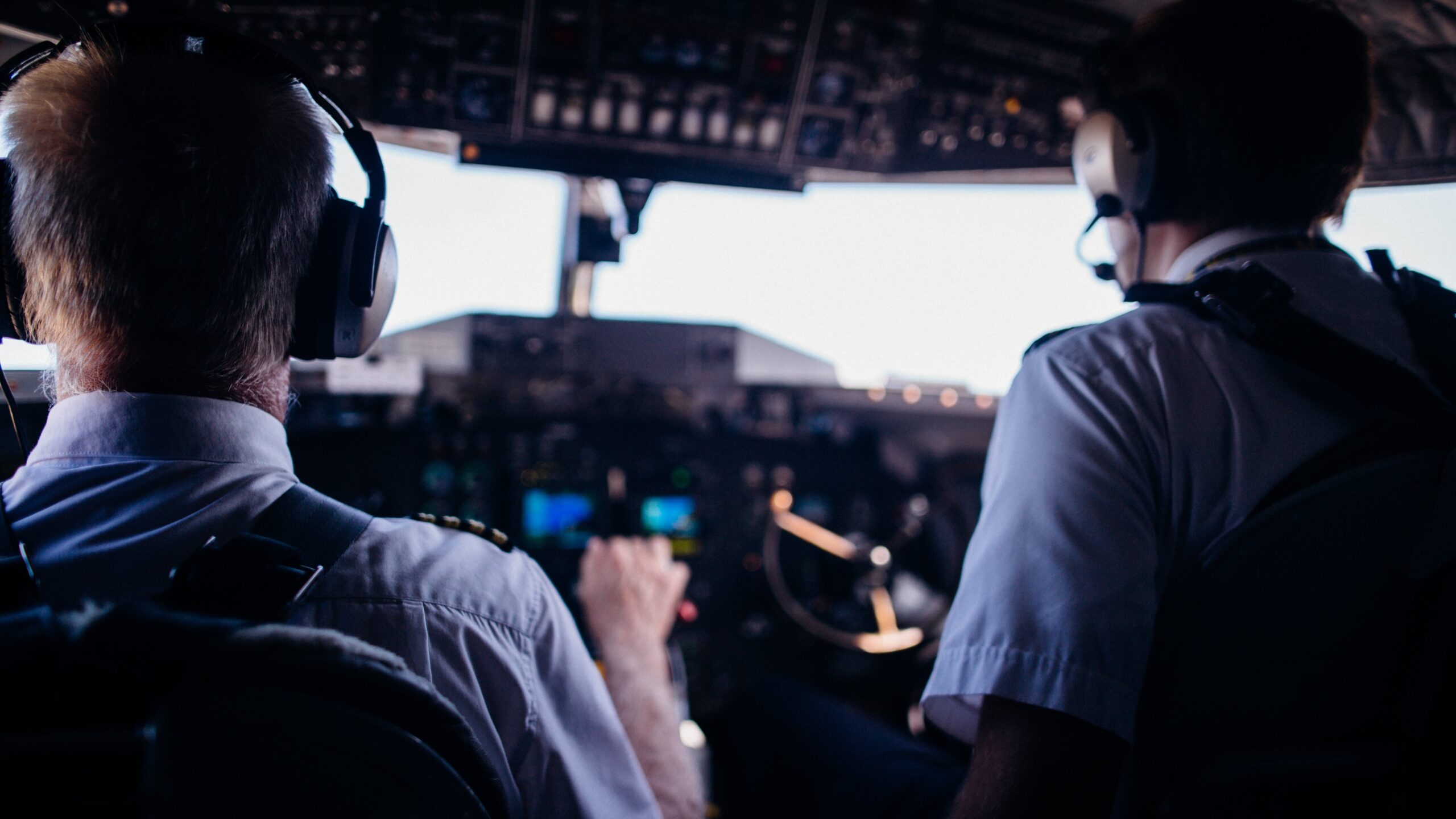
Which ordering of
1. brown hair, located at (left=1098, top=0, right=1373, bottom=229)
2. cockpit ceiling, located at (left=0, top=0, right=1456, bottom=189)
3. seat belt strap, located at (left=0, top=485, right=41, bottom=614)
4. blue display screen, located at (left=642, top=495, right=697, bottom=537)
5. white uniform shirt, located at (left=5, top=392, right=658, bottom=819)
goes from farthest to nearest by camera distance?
blue display screen, located at (left=642, top=495, right=697, bottom=537) → cockpit ceiling, located at (left=0, top=0, right=1456, bottom=189) → brown hair, located at (left=1098, top=0, right=1373, bottom=229) → white uniform shirt, located at (left=5, top=392, right=658, bottom=819) → seat belt strap, located at (left=0, top=485, right=41, bottom=614)

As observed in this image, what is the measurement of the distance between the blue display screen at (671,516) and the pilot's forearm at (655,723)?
2.12ft

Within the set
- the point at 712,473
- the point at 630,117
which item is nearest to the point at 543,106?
the point at 630,117

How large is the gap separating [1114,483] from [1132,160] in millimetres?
437

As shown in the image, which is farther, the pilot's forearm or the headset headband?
the pilot's forearm

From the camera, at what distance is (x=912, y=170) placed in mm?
1658

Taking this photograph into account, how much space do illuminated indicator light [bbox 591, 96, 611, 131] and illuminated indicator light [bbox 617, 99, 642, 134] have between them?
0.8 inches

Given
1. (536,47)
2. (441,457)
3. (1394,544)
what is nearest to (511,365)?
(441,457)

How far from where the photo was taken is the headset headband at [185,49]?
583 millimetres

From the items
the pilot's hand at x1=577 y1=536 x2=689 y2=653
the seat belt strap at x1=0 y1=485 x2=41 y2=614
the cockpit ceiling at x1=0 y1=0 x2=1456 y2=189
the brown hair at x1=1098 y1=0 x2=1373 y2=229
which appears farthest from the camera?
the cockpit ceiling at x1=0 y1=0 x2=1456 y2=189

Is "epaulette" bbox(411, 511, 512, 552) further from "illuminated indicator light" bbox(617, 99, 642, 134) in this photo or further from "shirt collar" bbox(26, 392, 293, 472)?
"illuminated indicator light" bbox(617, 99, 642, 134)

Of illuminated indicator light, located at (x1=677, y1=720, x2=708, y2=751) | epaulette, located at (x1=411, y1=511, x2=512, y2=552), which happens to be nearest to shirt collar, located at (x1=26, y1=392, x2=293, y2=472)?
epaulette, located at (x1=411, y1=511, x2=512, y2=552)

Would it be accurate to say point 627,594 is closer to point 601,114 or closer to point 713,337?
point 713,337

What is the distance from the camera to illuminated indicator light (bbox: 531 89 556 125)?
138 centimetres

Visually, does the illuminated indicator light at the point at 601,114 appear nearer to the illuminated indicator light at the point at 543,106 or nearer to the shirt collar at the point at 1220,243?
the illuminated indicator light at the point at 543,106
